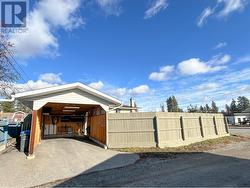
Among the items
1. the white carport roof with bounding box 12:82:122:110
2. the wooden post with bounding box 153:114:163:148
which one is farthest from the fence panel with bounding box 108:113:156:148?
the white carport roof with bounding box 12:82:122:110

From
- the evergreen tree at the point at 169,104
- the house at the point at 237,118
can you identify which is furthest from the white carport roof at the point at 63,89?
the evergreen tree at the point at 169,104

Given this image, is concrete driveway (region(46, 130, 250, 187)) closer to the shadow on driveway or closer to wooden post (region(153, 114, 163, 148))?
the shadow on driveway

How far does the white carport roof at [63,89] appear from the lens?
10.4 m

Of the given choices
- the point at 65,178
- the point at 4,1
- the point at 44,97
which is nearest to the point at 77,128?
the point at 44,97

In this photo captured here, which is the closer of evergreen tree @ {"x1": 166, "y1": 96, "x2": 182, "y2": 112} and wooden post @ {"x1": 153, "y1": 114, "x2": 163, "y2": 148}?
wooden post @ {"x1": 153, "y1": 114, "x2": 163, "y2": 148}

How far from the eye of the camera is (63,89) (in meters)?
11.4

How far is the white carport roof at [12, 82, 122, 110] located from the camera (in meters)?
10.4

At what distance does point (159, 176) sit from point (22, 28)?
10.9 metres

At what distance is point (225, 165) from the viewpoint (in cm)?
730

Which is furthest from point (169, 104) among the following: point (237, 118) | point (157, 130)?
point (157, 130)

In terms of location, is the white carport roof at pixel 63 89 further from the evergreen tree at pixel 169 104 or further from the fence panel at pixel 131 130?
the evergreen tree at pixel 169 104

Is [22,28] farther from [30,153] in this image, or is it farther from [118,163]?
[118,163]

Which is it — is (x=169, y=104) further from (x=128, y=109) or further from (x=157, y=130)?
(x=157, y=130)

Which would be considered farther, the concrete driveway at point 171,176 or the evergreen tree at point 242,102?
the evergreen tree at point 242,102
